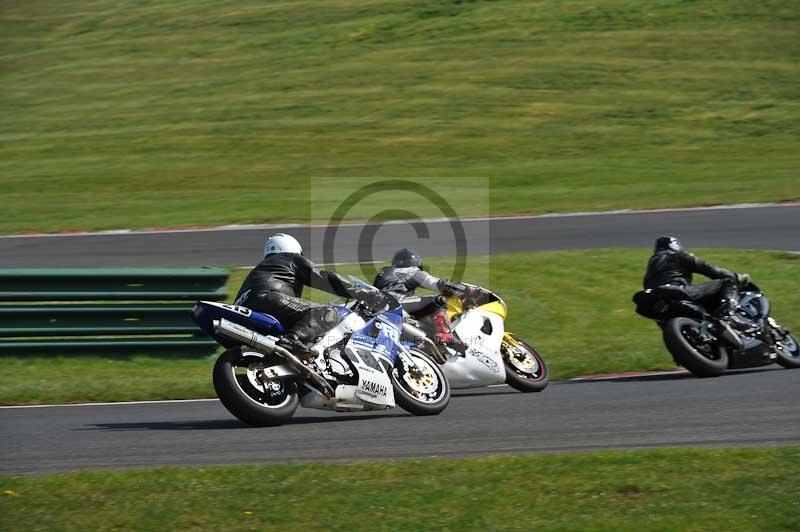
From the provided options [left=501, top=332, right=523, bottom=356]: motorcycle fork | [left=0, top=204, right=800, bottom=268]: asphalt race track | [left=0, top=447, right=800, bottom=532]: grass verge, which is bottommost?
[left=0, top=447, right=800, bottom=532]: grass verge

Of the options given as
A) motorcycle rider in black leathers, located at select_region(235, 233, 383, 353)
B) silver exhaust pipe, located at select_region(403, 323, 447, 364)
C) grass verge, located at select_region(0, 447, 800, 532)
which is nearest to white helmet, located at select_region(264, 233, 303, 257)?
motorcycle rider in black leathers, located at select_region(235, 233, 383, 353)

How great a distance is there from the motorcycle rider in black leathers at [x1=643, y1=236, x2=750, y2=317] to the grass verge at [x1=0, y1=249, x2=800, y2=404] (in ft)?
3.12

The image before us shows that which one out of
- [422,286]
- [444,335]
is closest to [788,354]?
→ [444,335]

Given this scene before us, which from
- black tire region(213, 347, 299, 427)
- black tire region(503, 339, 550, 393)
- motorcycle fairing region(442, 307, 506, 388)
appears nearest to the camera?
black tire region(213, 347, 299, 427)

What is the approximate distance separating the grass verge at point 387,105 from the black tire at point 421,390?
43.5 feet

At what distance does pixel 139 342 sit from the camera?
12812mm

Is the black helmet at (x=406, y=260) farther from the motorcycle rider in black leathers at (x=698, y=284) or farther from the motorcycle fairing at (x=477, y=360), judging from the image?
the motorcycle rider in black leathers at (x=698, y=284)

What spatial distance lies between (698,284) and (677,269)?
268mm

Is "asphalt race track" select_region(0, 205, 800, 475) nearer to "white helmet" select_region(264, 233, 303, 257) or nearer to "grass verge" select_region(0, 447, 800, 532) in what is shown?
"grass verge" select_region(0, 447, 800, 532)

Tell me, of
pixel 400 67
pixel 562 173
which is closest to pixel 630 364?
pixel 562 173

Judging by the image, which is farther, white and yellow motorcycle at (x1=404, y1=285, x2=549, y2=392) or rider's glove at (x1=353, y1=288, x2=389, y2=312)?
white and yellow motorcycle at (x1=404, y1=285, x2=549, y2=392)

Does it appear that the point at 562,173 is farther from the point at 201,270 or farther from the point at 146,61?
the point at 146,61

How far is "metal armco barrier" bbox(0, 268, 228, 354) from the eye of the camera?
12.7 m

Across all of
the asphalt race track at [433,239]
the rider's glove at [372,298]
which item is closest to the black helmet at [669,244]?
the rider's glove at [372,298]
